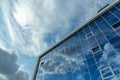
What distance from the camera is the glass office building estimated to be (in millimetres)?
14023

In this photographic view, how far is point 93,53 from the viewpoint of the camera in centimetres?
1656

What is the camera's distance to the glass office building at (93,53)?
14023mm

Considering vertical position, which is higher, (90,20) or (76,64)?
(90,20)

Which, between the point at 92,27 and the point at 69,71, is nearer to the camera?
the point at 69,71

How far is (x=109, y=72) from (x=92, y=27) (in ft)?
28.5

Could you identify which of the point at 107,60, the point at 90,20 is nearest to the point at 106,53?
the point at 107,60

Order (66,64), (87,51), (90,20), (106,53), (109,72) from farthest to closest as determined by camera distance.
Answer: (90,20) → (66,64) → (87,51) → (106,53) → (109,72)

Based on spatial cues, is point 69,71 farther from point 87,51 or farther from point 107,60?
point 107,60

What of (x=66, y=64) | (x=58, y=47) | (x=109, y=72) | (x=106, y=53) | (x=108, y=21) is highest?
(x=58, y=47)

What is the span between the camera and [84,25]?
866 inches

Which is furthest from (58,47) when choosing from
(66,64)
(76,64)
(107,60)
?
(107,60)

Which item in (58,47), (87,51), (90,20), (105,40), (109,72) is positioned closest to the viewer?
(109,72)

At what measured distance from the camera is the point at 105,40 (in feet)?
53.1

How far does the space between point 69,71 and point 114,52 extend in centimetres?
684
